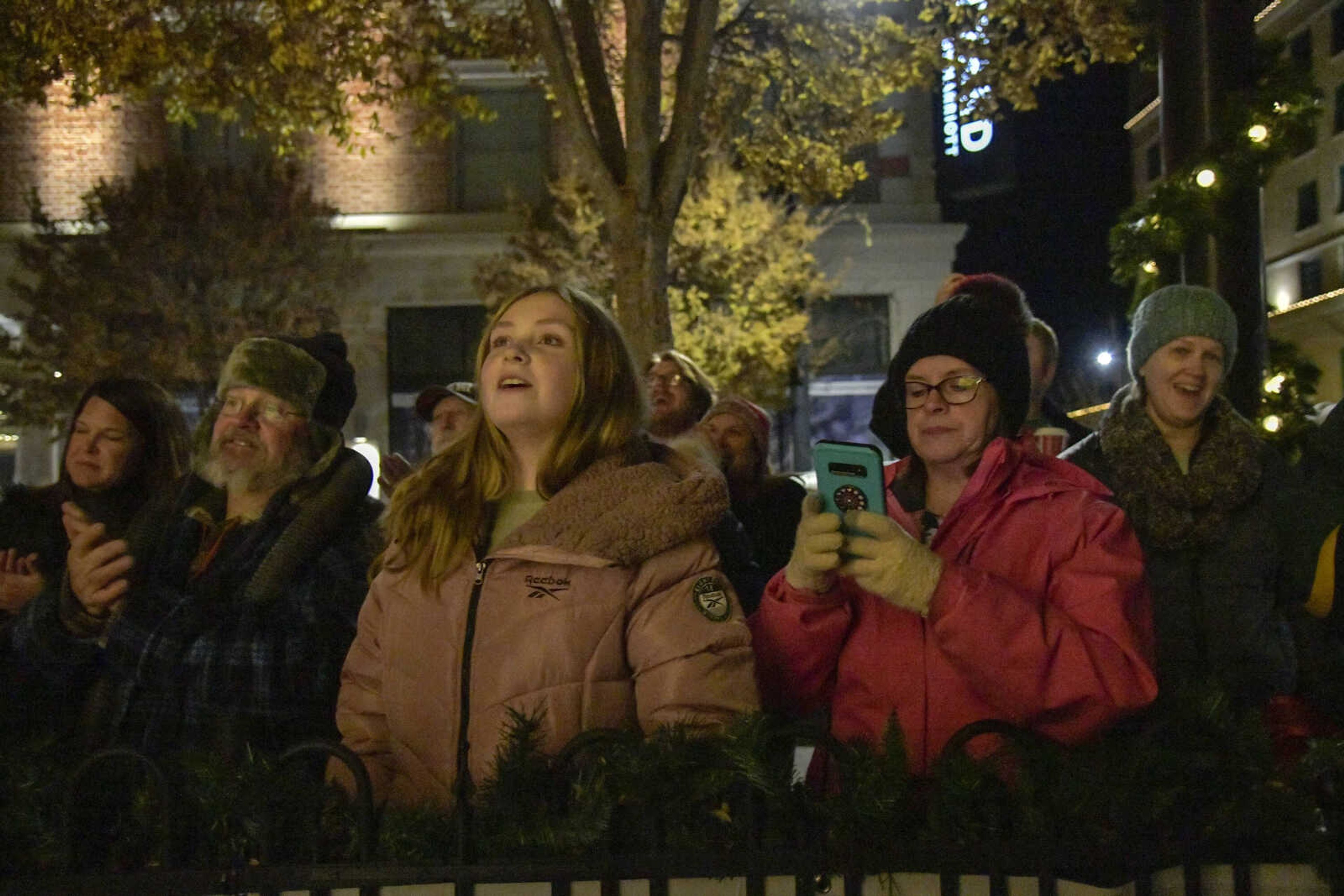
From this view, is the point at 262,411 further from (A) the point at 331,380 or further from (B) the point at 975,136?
(B) the point at 975,136

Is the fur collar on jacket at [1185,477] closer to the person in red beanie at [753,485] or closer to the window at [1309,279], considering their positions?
the person in red beanie at [753,485]

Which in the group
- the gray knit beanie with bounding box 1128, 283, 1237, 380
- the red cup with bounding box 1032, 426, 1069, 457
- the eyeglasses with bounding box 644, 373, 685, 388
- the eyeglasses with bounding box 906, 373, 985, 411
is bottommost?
the eyeglasses with bounding box 906, 373, 985, 411

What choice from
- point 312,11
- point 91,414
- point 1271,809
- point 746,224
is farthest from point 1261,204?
point 746,224

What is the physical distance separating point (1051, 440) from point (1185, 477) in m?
0.76

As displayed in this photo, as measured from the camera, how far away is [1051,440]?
433cm

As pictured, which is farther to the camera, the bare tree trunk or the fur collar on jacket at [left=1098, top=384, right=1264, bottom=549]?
the bare tree trunk

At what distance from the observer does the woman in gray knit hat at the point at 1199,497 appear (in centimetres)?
341

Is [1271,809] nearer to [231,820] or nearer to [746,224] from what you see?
[231,820]

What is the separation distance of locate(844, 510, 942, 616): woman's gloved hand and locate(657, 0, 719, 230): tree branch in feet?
24.4

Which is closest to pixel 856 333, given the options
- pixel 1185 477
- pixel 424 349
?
pixel 424 349

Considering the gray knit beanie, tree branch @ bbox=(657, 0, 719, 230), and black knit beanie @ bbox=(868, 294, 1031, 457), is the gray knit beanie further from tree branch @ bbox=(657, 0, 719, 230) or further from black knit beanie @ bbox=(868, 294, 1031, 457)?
tree branch @ bbox=(657, 0, 719, 230)

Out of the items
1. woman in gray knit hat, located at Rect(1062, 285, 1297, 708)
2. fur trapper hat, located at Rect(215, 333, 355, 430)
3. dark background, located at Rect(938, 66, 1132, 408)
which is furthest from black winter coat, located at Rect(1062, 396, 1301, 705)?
dark background, located at Rect(938, 66, 1132, 408)

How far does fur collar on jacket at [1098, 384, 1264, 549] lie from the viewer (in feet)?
11.6

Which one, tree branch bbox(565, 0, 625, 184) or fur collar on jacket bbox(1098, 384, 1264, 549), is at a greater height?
tree branch bbox(565, 0, 625, 184)
